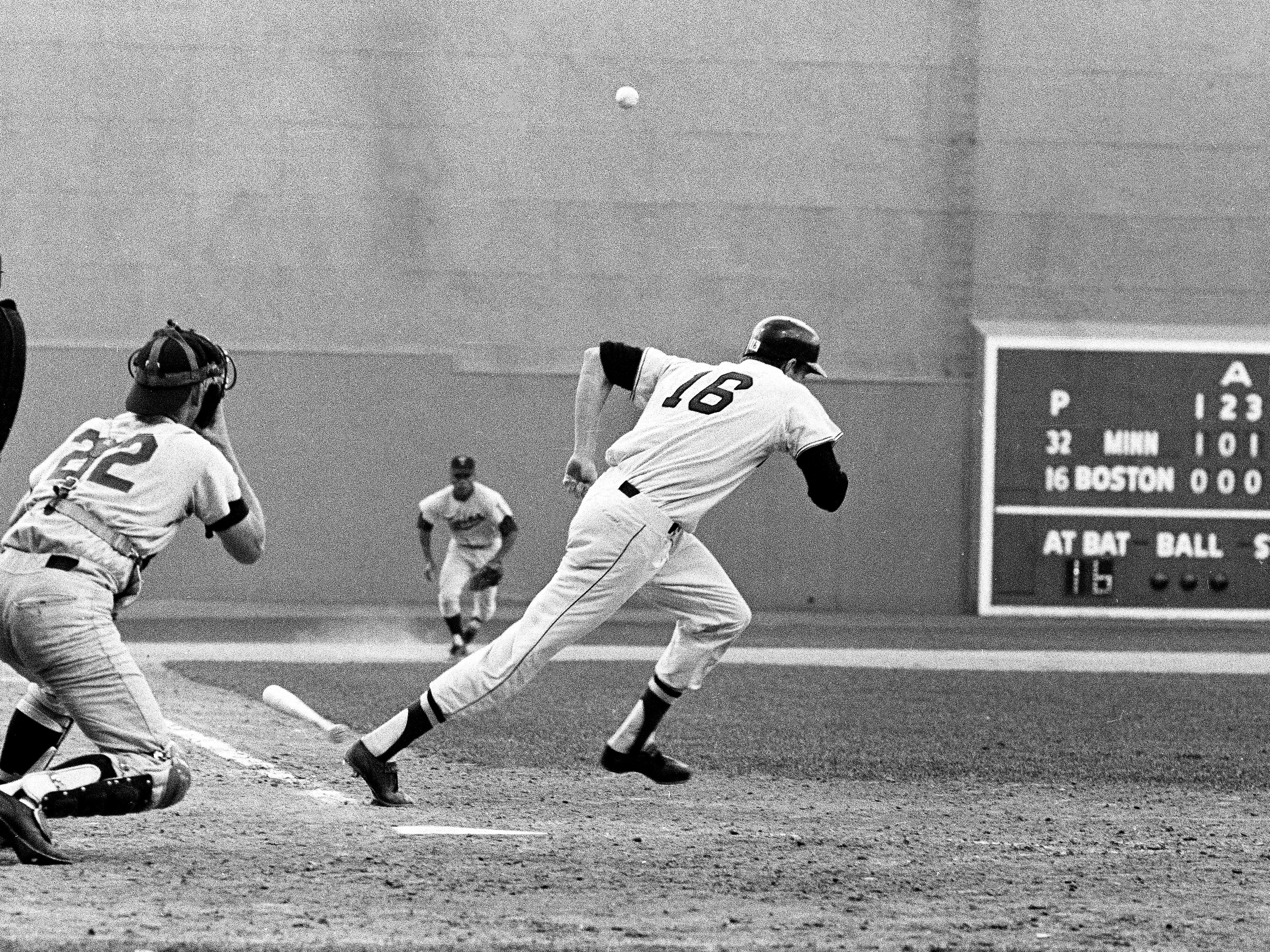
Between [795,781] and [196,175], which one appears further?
[196,175]

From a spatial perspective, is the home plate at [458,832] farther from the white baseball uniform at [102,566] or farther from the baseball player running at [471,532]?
the baseball player running at [471,532]

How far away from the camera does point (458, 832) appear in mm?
6477

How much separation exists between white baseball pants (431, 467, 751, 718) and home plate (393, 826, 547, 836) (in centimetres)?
41

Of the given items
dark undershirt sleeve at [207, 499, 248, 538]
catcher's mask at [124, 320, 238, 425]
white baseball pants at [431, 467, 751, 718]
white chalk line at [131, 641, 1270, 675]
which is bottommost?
white chalk line at [131, 641, 1270, 675]

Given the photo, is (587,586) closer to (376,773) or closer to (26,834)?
(376,773)

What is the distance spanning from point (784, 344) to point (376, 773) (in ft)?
7.44

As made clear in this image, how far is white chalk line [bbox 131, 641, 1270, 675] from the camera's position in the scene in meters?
14.6

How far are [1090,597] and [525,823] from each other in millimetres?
14175

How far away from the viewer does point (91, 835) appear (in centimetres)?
623

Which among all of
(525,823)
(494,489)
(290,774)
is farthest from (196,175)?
(525,823)

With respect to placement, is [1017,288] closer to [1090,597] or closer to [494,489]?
[1090,597]

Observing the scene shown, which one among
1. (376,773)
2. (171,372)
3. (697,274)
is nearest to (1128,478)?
(697,274)

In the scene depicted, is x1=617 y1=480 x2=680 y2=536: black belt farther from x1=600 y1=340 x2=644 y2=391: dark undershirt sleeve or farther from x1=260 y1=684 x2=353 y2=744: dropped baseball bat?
x1=260 y1=684 x2=353 y2=744: dropped baseball bat

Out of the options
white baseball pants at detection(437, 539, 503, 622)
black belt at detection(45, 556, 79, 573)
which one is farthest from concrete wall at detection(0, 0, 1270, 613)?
black belt at detection(45, 556, 79, 573)
